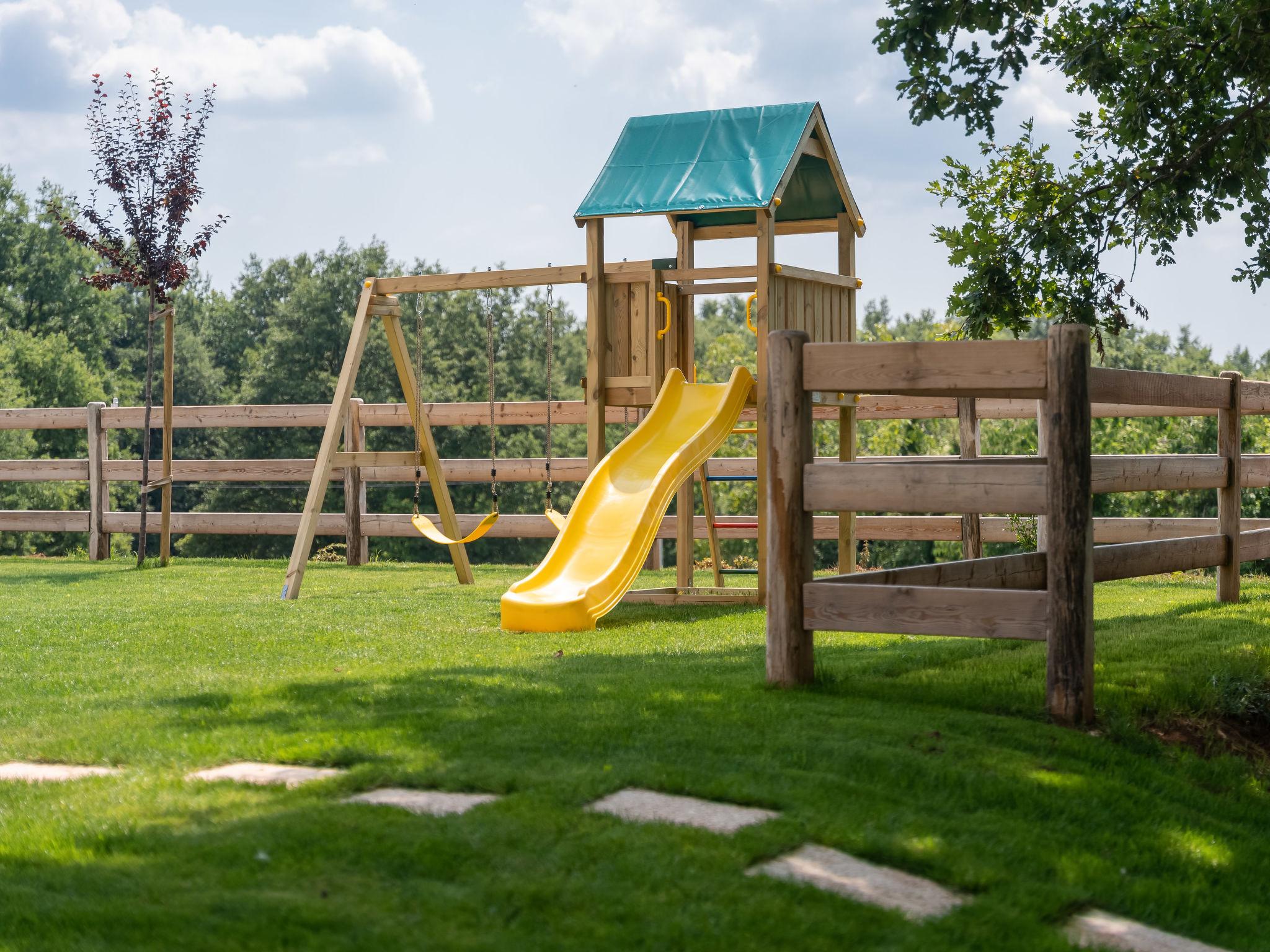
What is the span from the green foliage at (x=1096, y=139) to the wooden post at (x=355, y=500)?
8.11 metres

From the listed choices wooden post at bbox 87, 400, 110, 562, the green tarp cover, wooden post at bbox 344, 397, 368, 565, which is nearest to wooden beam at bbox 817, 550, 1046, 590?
the green tarp cover

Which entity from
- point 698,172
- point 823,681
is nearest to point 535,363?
point 698,172

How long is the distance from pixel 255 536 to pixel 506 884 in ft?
110

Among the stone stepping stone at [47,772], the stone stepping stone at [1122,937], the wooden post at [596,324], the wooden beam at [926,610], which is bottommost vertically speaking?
the stone stepping stone at [1122,937]

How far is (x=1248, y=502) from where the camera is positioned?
14.7 metres

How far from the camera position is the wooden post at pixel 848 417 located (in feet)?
33.6

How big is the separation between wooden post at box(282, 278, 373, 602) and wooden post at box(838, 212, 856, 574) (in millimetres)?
3852

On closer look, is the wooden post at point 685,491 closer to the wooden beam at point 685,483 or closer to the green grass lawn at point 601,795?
the wooden beam at point 685,483

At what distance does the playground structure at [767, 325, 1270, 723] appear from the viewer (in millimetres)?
4867

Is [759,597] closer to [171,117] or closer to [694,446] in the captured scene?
[694,446]

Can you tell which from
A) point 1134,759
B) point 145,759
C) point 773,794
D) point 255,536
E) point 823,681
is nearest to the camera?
point 773,794

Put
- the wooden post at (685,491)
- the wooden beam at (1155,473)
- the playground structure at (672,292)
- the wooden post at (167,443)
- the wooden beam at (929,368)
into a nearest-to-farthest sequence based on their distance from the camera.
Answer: the wooden beam at (929,368), the wooden beam at (1155,473), the playground structure at (672,292), the wooden post at (685,491), the wooden post at (167,443)

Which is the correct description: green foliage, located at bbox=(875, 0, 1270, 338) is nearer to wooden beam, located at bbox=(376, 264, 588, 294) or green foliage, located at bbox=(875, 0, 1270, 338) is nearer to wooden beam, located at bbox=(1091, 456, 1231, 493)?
wooden beam, located at bbox=(1091, 456, 1231, 493)

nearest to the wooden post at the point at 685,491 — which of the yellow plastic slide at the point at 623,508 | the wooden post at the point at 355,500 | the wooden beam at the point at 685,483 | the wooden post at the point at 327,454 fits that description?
the wooden beam at the point at 685,483
